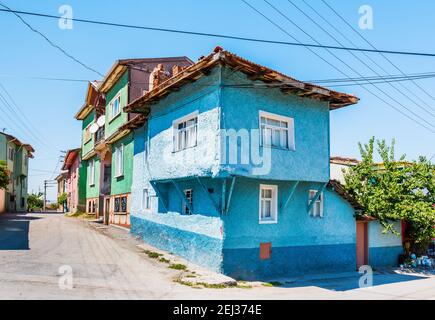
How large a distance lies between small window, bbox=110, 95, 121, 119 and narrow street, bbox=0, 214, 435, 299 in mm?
8849

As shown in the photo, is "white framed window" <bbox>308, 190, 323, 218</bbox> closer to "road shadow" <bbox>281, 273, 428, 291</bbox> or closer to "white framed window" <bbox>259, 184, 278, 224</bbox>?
"white framed window" <bbox>259, 184, 278, 224</bbox>

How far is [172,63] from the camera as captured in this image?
24344 mm

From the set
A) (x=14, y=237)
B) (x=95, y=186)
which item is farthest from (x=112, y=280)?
(x=95, y=186)

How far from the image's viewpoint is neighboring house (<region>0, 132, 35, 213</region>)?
3650 cm

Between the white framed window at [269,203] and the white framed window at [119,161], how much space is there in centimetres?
1108

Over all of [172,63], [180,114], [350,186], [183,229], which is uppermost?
[172,63]

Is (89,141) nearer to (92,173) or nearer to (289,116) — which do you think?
(92,173)

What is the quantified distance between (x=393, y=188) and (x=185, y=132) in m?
9.93

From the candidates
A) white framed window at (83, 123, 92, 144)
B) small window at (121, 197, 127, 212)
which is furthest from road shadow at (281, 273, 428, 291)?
white framed window at (83, 123, 92, 144)

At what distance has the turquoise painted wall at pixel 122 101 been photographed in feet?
72.7

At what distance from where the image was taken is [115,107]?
2430 centimetres
